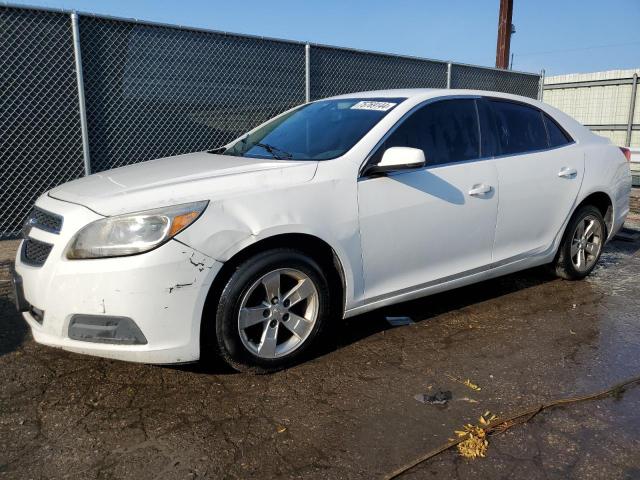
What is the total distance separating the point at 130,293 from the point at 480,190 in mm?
2349

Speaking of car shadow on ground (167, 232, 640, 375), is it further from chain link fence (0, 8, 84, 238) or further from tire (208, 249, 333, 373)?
chain link fence (0, 8, 84, 238)

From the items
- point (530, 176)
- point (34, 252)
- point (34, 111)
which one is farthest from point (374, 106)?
point (34, 111)

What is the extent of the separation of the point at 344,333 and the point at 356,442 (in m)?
1.25

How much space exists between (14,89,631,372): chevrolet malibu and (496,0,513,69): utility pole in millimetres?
7373

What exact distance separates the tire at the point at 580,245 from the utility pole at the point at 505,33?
7236mm

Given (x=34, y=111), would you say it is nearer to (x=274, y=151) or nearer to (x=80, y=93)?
(x=80, y=93)

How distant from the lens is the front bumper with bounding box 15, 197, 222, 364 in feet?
8.01

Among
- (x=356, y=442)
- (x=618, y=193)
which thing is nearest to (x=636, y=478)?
(x=356, y=442)

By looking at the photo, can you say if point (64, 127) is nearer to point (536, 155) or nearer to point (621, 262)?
point (536, 155)

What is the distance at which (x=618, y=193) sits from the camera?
15.3 ft

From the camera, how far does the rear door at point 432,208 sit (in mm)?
3123

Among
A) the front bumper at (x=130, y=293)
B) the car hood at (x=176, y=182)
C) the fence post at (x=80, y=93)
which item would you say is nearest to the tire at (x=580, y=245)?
the car hood at (x=176, y=182)

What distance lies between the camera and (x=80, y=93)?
5.54 metres

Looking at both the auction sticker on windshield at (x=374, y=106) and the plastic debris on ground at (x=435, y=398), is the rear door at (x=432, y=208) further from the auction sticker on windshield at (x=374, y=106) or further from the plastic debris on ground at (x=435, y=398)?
the plastic debris on ground at (x=435, y=398)
